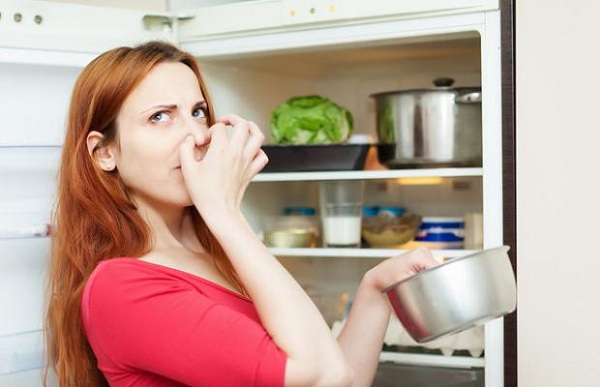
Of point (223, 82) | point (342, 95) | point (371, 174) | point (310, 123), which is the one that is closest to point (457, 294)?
point (371, 174)

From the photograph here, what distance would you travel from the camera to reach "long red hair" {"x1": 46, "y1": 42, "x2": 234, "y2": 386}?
1.26 m

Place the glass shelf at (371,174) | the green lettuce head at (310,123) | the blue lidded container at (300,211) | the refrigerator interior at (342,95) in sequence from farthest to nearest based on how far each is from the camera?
1. the blue lidded container at (300,211)
2. the refrigerator interior at (342,95)
3. the green lettuce head at (310,123)
4. the glass shelf at (371,174)

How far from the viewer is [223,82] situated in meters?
→ 1.94

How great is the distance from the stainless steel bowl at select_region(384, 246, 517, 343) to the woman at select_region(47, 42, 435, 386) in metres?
0.13

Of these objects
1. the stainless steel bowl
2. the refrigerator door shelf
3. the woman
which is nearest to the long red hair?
the woman

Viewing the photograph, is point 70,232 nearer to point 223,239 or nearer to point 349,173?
point 223,239

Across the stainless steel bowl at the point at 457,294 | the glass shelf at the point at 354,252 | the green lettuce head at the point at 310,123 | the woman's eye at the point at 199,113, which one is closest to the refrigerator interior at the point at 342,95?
the green lettuce head at the point at 310,123

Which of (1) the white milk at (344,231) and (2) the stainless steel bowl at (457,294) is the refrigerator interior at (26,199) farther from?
(2) the stainless steel bowl at (457,294)

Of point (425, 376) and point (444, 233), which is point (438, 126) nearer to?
point (444, 233)

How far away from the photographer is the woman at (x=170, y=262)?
1.10 m

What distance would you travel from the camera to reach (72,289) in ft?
4.29

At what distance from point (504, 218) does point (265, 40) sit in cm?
61

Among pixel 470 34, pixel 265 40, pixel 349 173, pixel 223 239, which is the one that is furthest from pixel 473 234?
pixel 223 239
